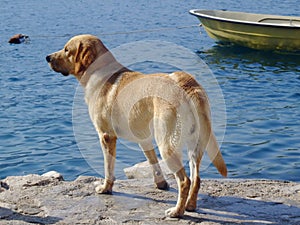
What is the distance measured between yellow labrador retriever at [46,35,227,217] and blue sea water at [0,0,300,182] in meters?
2.87

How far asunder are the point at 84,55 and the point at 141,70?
11601mm

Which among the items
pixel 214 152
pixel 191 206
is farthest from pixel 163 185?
pixel 214 152

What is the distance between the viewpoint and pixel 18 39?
2270 centimetres

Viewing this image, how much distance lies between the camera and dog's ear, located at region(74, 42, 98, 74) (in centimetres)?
633

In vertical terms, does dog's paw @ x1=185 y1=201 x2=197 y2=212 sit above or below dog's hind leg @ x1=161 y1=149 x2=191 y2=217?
below

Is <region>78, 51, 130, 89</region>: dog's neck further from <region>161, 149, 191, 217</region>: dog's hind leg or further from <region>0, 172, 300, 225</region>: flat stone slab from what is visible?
<region>0, 172, 300, 225</region>: flat stone slab

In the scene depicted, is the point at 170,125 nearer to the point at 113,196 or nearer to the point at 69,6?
the point at 113,196

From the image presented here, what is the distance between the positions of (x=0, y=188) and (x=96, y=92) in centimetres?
161

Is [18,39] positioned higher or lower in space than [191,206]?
lower

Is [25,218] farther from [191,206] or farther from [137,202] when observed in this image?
[191,206]

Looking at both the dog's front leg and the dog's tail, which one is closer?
the dog's tail

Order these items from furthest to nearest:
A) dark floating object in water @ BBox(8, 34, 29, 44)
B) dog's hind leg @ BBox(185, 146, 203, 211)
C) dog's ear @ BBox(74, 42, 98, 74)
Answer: dark floating object in water @ BBox(8, 34, 29, 44)
dog's ear @ BBox(74, 42, 98, 74)
dog's hind leg @ BBox(185, 146, 203, 211)

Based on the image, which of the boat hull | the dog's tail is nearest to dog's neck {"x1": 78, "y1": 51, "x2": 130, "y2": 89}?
the dog's tail

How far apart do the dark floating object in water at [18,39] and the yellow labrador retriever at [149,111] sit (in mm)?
16594
